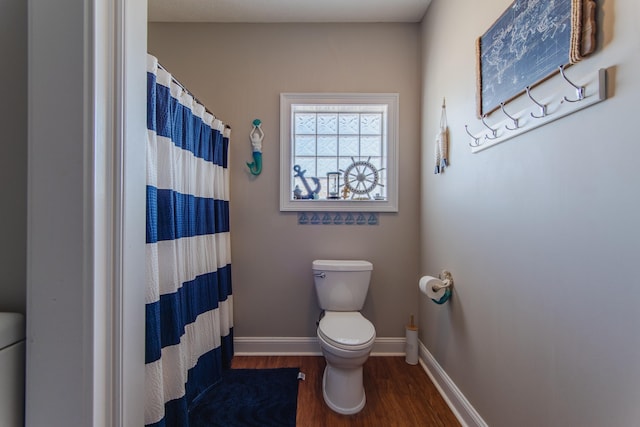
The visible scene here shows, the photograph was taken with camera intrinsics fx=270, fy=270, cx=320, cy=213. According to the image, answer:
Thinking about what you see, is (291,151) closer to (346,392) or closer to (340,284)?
(340,284)

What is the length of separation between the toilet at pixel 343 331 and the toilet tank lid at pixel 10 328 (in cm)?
125

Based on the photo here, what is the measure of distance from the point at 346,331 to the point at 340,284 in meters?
0.38

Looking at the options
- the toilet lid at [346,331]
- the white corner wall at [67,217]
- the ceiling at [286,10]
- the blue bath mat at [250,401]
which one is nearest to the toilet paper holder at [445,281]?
the toilet lid at [346,331]

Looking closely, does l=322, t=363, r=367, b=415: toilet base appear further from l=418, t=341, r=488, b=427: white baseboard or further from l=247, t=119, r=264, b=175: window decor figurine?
l=247, t=119, r=264, b=175: window decor figurine

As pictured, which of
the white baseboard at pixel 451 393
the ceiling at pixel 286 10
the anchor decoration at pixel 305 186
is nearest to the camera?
the white baseboard at pixel 451 393

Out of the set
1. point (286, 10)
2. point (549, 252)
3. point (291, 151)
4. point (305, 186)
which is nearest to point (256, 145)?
point (291, 151)

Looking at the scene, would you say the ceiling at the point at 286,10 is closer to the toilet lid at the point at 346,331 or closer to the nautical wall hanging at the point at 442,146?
the nautical wall hanging at the point at 442,146

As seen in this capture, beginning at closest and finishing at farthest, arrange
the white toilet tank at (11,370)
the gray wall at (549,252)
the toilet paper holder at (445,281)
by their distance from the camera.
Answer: the white toilet tank at (11,370)
the gray wall at (549,252)
the toilet paper holder at (445,281)

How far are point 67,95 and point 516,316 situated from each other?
4.83ft

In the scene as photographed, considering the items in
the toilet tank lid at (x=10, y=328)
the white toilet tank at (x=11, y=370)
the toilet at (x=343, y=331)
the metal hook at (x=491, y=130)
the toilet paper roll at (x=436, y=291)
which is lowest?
the toilet at (x=343, y=331)

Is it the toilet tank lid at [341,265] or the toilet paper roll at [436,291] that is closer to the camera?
the toilet paper roll at [436,291]

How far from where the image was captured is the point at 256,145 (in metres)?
2.02

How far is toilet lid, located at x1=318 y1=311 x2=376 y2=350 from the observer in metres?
1.44

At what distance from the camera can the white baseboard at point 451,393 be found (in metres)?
1.31
